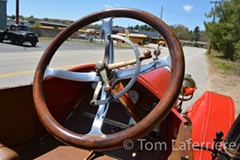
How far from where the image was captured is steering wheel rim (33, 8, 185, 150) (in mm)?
1019

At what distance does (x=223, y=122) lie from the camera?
5.55 ft

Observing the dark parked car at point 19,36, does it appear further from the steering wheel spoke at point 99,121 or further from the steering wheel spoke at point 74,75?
the steering wheel spoke at point 99,121

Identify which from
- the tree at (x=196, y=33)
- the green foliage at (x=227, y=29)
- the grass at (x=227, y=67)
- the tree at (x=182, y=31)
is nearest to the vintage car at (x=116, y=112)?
the grass at (x=227, y=67)

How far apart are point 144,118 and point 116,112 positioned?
1264 mm

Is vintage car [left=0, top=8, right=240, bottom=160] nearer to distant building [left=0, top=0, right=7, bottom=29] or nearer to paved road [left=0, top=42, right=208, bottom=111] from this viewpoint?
paved road [left=0, top=42, right=208, bottom=111]

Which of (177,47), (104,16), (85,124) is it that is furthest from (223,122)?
(85,124)

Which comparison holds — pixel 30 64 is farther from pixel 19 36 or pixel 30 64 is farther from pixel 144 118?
pixel 19 36

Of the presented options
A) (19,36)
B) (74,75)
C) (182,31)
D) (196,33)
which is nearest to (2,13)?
(19,36)

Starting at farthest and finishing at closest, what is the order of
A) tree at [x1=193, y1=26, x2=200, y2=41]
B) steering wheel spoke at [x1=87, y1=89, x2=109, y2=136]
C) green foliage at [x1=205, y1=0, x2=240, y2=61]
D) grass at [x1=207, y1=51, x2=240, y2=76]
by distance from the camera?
1. tree at [x1=193, y1=26, x2=200, y2=41]
2. green foliage at [x1=205, y1=0, x2=240, y2=61]
3. grass at [x1=207, y1=51, x2=240, y2=76]
4. steering wheel spoke at [x1=87, y1=89, x2=109, y2=136]

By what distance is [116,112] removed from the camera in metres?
2.29

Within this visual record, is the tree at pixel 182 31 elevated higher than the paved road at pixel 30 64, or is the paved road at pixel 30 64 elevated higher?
the tree at pixel 182 31

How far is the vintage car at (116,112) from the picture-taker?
1.06 metres

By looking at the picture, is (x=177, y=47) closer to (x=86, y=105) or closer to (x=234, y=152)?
(x=234, y=152)

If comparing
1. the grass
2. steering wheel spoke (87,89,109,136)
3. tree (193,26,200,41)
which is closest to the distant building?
the grass
